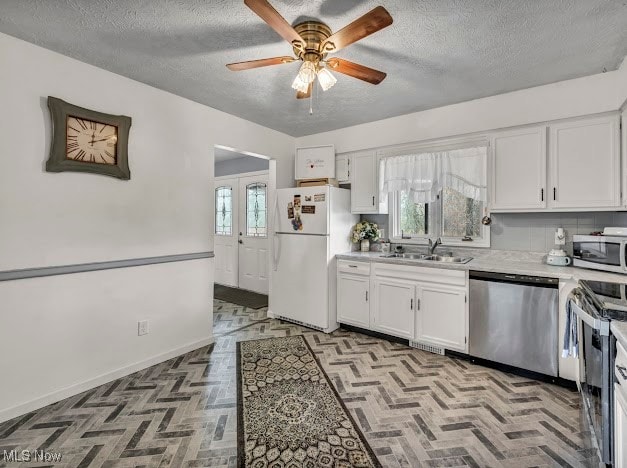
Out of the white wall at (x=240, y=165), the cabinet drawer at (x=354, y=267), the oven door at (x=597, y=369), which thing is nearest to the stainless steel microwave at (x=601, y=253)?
the oven door at (x=597, y=369)

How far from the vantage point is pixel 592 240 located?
2447mm

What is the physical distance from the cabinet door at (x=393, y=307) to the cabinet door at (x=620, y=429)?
5.84 feet

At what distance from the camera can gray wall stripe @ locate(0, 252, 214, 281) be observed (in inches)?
80.2

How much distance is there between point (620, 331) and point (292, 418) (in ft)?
5.86

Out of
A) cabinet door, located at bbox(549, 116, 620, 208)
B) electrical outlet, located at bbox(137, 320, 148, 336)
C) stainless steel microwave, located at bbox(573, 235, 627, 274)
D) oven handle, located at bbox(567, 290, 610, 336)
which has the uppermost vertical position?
cabinet door, located at bbox(549, 116, 620, 208)

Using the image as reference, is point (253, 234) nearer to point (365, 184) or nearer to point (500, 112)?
point (365, 184)

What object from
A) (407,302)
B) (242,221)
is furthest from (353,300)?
(242,221)

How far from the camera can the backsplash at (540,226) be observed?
2719 millimetres

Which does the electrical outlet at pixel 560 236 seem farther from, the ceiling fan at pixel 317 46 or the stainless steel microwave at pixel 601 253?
the ceiling fan at pixel 317 46

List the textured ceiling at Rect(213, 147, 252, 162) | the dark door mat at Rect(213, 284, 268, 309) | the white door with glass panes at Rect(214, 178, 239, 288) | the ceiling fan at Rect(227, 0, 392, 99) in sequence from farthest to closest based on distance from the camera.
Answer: the white door with glass panes at Rect(214, 178, 239, 288), the textured ceiling at Rect(213, 147, 252, 162), the dark door mat at Rect(213, 284, 268, 309), the ceiling fan at Rect(227, 0, 392, 99)

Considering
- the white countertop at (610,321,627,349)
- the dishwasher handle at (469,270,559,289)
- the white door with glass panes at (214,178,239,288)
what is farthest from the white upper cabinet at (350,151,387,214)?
the white door with glass panes at (214,178,239,288)

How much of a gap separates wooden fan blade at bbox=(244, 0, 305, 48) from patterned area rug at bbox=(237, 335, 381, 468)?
7.45 ft

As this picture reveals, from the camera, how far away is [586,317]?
4.99 feet

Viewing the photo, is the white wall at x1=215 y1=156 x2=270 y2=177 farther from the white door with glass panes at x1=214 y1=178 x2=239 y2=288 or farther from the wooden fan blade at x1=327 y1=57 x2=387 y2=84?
the wooden fan blade at x1=327 y1=57 x2=387 y2=84
